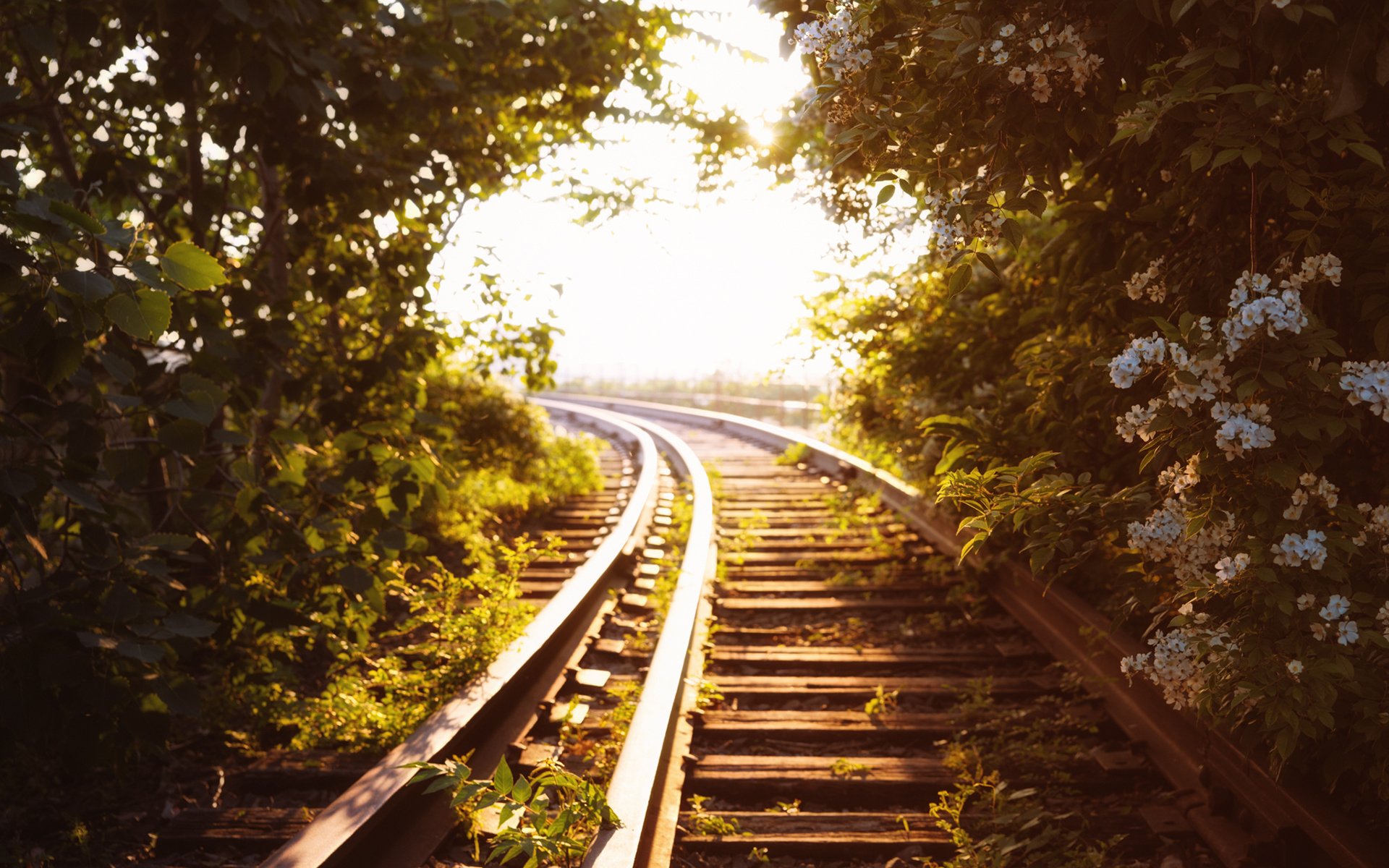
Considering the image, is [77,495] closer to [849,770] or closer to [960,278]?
[960,278]

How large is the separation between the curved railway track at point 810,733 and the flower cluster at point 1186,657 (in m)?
0.44

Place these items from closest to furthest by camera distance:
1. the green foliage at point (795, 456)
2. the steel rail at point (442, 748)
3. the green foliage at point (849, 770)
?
1. the steel rail at point (442, 748)
2. the green foliage at point (849, 770)
3. the green foliage at point (795, 456)

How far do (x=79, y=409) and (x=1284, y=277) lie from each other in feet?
11.3

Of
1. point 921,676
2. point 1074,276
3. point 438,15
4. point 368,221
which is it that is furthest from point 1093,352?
point 438,15

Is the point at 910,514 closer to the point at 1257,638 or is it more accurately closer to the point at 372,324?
the point at 372,324

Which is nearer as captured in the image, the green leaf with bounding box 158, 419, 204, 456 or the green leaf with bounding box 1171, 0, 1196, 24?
the green leaf with bounding box 1171, 0, 1196, 24

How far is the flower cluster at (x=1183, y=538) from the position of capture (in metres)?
2.53

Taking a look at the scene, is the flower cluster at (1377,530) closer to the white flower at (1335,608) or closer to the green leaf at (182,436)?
the white flower at (1335,608)

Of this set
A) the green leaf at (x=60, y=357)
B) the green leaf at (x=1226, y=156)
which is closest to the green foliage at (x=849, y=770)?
the green leaf at (x=1226, y=156)

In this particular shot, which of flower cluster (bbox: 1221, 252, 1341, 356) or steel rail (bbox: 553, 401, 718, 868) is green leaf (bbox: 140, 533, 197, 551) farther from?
Answer: flower cluster (bbox: 1221, 252, 1341, 356)

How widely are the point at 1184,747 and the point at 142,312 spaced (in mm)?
3357

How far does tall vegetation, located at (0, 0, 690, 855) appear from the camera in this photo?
2.68 meters

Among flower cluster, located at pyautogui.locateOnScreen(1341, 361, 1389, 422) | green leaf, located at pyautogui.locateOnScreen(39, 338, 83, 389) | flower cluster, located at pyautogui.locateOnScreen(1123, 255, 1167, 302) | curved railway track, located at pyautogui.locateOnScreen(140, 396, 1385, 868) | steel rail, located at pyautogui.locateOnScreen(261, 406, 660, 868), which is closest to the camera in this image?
flower cluster, located at pyautogui.locateOnScreen(1341, 361, 1389, 422)

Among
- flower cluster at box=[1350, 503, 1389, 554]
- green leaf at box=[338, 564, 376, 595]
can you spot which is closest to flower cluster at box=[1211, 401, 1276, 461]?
flower cluster at box=[1350, 503, 1389, 554]
